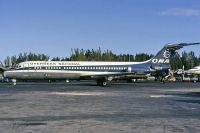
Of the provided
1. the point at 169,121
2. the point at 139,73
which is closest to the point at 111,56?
the point at 139,73

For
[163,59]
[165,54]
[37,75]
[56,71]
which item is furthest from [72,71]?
[165,54]

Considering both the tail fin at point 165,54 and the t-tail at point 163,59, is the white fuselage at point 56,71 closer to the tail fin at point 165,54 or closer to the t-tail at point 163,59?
the t-tail at point 163,59

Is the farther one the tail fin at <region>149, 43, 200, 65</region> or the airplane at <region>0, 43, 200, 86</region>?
the tail fin at <region>149, 43, 200, 65</region>

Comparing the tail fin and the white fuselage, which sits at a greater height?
the tail fin

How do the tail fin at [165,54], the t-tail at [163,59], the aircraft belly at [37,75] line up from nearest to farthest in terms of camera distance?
1. the aircraft belly at [37,75]
2. the t-tail at [163,59]
3. the tail fin at [165,54]

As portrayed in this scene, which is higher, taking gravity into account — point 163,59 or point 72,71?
point 163,59

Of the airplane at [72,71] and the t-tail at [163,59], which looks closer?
the airplane at [72,71]

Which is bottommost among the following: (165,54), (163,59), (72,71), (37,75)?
(37,75)

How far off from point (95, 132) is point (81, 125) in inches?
70.8

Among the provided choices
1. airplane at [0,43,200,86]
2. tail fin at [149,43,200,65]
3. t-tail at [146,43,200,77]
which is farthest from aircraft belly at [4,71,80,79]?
tail fin at [149,43,200,65]

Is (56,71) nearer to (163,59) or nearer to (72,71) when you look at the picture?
(72,71)

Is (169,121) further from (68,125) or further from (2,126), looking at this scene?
(2,126)

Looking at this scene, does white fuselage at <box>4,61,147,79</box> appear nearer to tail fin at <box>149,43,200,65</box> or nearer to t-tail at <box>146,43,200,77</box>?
t-tail at <box>146,43,200,77</box>

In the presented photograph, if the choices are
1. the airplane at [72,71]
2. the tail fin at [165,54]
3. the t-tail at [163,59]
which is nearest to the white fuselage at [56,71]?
the airplane at [72,71]
